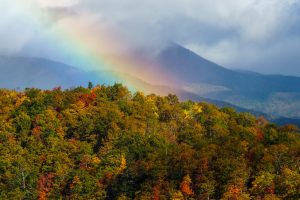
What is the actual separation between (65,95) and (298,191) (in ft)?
289

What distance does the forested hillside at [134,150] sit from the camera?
323 ft

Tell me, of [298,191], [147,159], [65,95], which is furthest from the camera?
[65,95]

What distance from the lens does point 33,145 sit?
127750 millimetres

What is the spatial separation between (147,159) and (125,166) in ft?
16.9

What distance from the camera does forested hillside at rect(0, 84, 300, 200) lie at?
98375 mm

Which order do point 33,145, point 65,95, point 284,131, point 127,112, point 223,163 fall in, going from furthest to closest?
point 65,95 < point 127,112 < point 284,131 < point 33,145 < point 223,163

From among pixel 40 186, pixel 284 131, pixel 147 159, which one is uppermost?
pixel 284 131

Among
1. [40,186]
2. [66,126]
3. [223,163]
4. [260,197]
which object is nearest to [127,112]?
[66,126]

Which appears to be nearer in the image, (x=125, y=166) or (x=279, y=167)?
(x=279, y=167)

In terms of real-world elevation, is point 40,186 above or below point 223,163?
below

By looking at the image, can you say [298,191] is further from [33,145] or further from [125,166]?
[33,145]

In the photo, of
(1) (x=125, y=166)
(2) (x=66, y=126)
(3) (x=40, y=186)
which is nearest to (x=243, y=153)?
(1) (x=125, y=166)

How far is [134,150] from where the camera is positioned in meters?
124

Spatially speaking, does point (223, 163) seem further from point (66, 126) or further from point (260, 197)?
point (66, 126)
